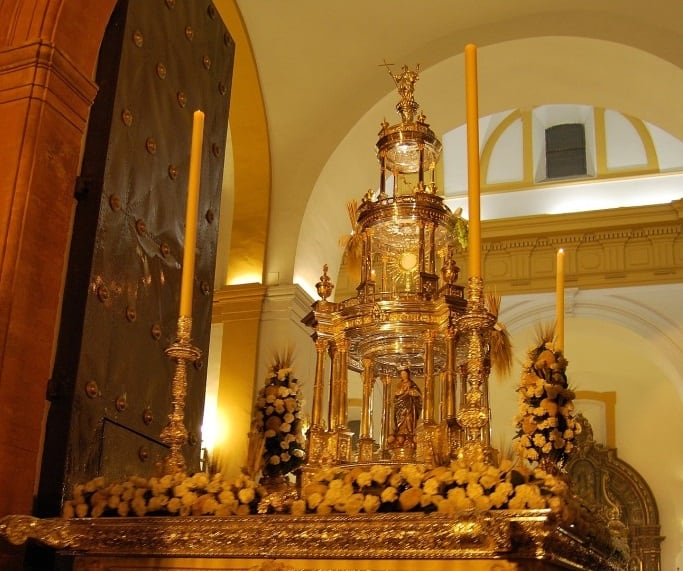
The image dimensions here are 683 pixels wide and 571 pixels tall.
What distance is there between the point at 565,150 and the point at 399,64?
527 centimetres

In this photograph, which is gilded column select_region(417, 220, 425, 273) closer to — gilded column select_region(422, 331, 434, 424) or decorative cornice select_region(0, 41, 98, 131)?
gilded column select_region(422, 331, 434, 424)

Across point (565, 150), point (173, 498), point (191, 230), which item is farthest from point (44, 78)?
point (565, 150)

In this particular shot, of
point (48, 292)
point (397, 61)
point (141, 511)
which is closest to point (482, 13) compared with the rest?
point (397, 61)

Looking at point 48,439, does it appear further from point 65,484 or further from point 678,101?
point 678,101

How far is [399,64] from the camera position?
809cm

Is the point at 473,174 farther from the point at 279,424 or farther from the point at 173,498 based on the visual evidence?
the point at 279,424

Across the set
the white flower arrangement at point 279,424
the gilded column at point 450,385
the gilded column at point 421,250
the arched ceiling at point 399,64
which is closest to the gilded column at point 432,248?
the gilded column at point 421,250

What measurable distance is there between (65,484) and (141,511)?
36.2 inches

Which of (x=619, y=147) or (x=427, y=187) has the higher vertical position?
(x=619, y=147)

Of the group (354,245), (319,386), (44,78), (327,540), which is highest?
(44,78)

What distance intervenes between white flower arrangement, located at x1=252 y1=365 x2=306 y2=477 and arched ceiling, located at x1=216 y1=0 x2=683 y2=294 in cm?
351

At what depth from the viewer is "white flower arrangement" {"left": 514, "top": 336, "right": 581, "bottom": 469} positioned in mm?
3758

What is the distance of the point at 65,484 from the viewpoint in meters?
3.77

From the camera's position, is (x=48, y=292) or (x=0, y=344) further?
(x=48, y=292)
